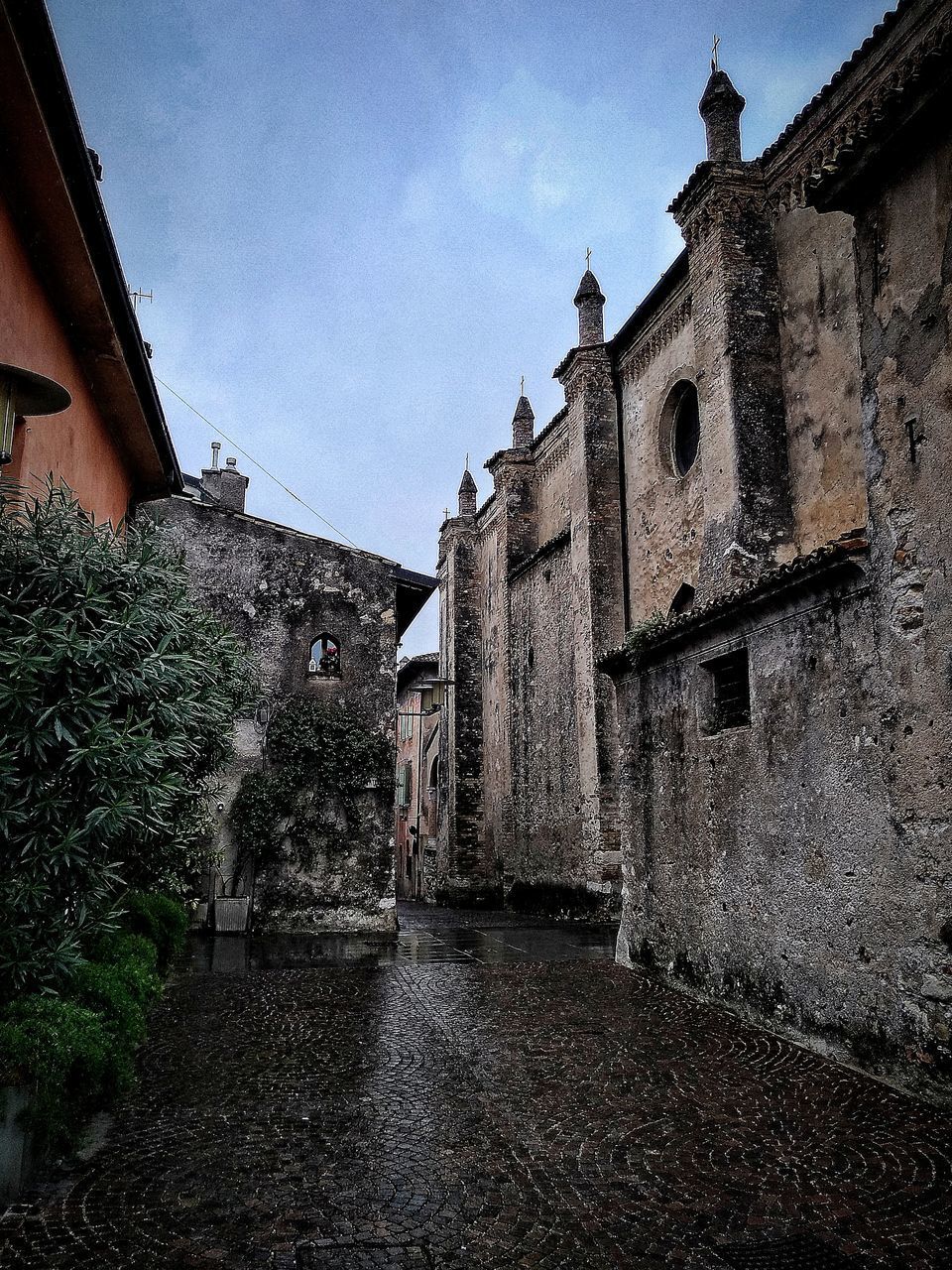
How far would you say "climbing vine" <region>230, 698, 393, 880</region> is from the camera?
1367 centimetres

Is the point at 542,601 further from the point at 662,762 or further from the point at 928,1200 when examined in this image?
the point at 928,1200

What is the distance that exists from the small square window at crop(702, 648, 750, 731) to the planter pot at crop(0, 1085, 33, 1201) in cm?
597

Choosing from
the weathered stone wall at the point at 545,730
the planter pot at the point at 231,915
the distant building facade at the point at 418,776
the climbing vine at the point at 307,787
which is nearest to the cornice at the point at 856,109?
the weathered stone wall at the point at 545,730

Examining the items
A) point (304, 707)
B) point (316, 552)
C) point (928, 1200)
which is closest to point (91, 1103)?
point (928, 1200)

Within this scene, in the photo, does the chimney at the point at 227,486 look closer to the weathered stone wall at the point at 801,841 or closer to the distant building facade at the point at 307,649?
the distant building facade at the point at 307,649

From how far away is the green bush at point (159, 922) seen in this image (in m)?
8.54

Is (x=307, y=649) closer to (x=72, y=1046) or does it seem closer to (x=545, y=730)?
(x=545, y=730)

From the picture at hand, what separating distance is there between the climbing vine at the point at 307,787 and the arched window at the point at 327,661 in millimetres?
520

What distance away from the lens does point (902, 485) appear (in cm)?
563

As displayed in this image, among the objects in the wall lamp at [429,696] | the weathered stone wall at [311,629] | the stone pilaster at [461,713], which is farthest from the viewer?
the wall lamp at [429,696]

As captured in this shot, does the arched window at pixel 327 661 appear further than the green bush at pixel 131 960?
→ Yes

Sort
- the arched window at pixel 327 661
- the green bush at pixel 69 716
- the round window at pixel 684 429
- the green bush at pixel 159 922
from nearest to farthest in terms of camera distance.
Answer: the green bush at pixel 69 716 → the green bush at pixel 159 922 → the arched window at pixel 327 661 → the round window at pixel 684 429

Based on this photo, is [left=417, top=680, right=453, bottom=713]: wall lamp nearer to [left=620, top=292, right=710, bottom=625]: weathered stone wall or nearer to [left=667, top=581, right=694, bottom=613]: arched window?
A: [left=620, top=292, right=710, bottom=625]: weathered stone wall

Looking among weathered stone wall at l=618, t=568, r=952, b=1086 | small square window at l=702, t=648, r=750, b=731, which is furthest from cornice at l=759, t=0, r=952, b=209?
small square window at l=702, t=648, r=750, b=731
